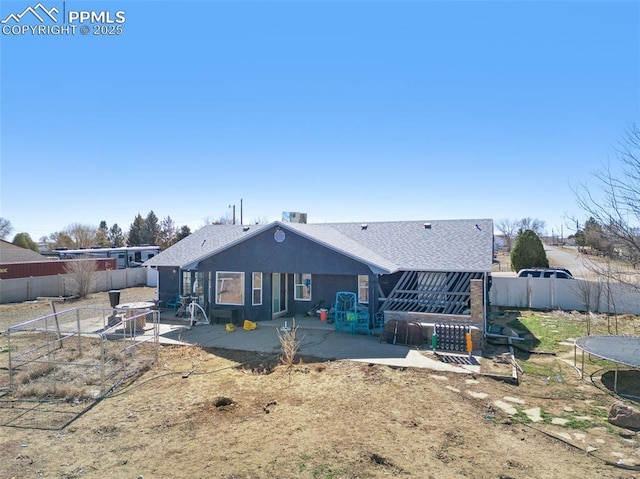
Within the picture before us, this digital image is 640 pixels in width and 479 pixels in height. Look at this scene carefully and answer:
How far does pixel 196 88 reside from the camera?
50.7 feet

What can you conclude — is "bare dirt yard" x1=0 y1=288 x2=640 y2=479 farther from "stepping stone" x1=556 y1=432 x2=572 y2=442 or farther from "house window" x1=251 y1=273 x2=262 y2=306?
"house window" x1=251 y1=273 x2=262 y2=306

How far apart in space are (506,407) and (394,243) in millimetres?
10867

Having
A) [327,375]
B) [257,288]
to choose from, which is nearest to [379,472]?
[327,375]

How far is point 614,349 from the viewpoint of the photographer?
10211 millimetres

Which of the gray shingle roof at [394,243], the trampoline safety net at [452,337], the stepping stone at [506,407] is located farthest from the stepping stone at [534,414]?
the gray shingle roof at [394,243]

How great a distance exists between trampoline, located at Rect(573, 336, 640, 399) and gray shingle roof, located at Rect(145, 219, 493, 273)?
166 inches

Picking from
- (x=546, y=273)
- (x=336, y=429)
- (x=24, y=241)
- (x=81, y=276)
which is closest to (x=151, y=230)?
(x=24, y=241)

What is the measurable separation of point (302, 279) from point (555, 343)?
1008cm

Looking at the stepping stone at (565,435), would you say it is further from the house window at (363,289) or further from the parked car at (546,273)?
the parked car at (546,273)

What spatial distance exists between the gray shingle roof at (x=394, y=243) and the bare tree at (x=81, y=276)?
8723 mm

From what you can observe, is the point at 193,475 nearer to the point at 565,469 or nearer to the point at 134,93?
the point at 565,469

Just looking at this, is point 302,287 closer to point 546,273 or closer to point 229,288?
point 229,288

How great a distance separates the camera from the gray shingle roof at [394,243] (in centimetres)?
1552

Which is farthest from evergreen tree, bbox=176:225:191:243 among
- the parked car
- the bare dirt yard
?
the bare dirt yard
